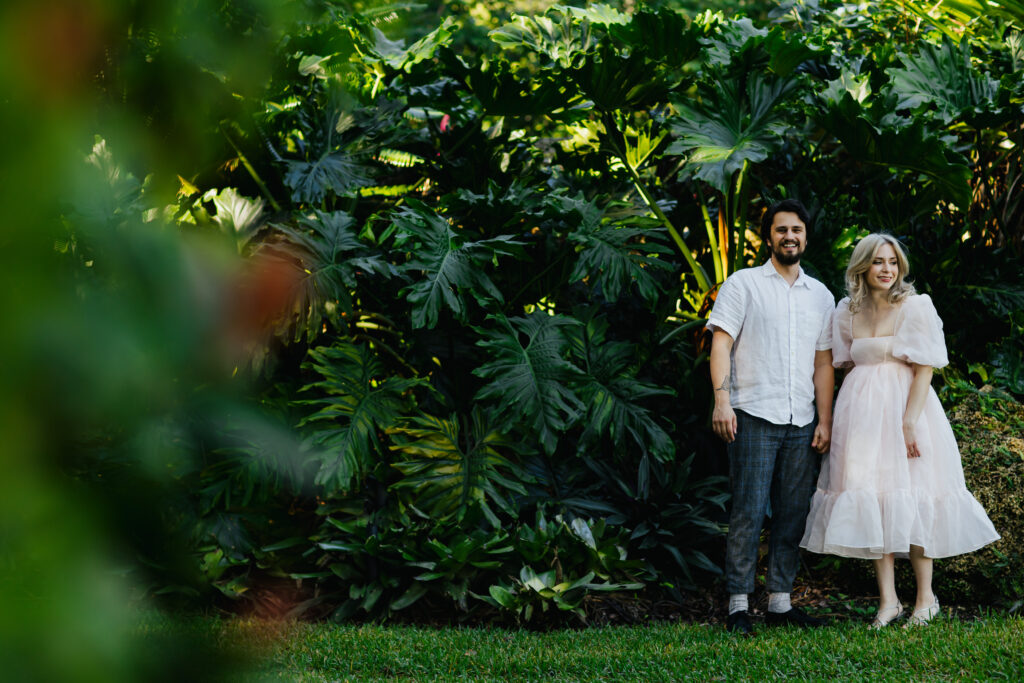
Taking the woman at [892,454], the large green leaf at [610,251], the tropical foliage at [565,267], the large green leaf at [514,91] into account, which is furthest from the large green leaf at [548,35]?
the woman at [892,454]

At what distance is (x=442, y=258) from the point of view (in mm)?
4816

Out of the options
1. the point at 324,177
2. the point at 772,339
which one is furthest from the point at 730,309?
the point at 324,177

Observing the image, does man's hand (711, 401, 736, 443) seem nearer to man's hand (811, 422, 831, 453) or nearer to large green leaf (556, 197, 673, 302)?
man's hand (811, 422, 831, 453)

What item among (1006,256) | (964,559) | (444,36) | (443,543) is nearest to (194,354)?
(443,543)

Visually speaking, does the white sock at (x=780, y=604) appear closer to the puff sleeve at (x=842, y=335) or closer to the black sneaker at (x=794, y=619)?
the black sneaker at (x=794, y=619)

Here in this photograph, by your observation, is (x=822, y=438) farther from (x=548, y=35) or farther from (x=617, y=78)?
(x=548, y=35)

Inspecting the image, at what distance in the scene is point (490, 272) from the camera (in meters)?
5.46

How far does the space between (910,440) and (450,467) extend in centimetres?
236

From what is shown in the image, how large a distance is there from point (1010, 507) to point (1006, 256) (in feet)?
5.46

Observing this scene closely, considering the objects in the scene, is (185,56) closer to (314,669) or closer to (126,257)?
(126,257)

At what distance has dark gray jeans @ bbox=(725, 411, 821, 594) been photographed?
4.46 m

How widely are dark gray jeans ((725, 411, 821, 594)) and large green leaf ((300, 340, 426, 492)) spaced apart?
1.83m

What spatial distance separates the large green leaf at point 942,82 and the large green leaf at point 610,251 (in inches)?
70.7

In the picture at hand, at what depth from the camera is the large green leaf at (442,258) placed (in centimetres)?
468
